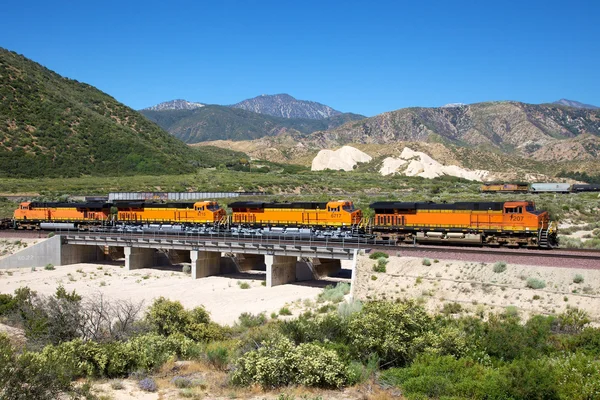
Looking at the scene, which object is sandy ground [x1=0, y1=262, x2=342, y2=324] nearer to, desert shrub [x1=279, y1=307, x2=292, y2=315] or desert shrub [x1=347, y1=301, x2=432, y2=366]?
desert shrub [x1=279, y1=307, x2=292, y2=315]

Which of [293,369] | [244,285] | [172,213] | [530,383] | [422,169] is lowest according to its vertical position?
[244,285]

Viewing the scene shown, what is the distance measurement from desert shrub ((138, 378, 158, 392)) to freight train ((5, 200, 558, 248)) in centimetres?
2127

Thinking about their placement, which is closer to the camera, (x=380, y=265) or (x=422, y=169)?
(x=380, y=265)

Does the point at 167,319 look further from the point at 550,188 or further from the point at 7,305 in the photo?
the point at 550,188

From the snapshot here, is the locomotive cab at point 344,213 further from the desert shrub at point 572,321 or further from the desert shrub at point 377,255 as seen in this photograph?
the desert shrub at point 572,321

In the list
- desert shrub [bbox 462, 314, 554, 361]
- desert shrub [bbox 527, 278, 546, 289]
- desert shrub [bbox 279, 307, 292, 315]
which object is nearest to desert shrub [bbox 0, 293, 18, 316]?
desert shrub [bbox 279, 307, 292, 315]

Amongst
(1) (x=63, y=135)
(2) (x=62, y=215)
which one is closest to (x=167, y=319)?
(2) (x=62, y=215)

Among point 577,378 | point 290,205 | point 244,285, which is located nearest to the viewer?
point 577,378

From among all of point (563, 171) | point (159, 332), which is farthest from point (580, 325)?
point (563, 171)

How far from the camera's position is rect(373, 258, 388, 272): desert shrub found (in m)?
29.6

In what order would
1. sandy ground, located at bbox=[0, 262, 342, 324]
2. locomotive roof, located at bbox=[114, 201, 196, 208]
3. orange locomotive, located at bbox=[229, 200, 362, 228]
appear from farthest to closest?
locomotive roof, located at bbox=[114, 201, 196, 208]
orange locomotive, located at bbox=[229, 200, 362, 228]
sandy ground, located at bbox=[0, 262, 342, 324]

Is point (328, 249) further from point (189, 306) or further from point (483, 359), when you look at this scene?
point (483, 359)

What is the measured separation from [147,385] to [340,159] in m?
140

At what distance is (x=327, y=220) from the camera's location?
4150 centimetres
